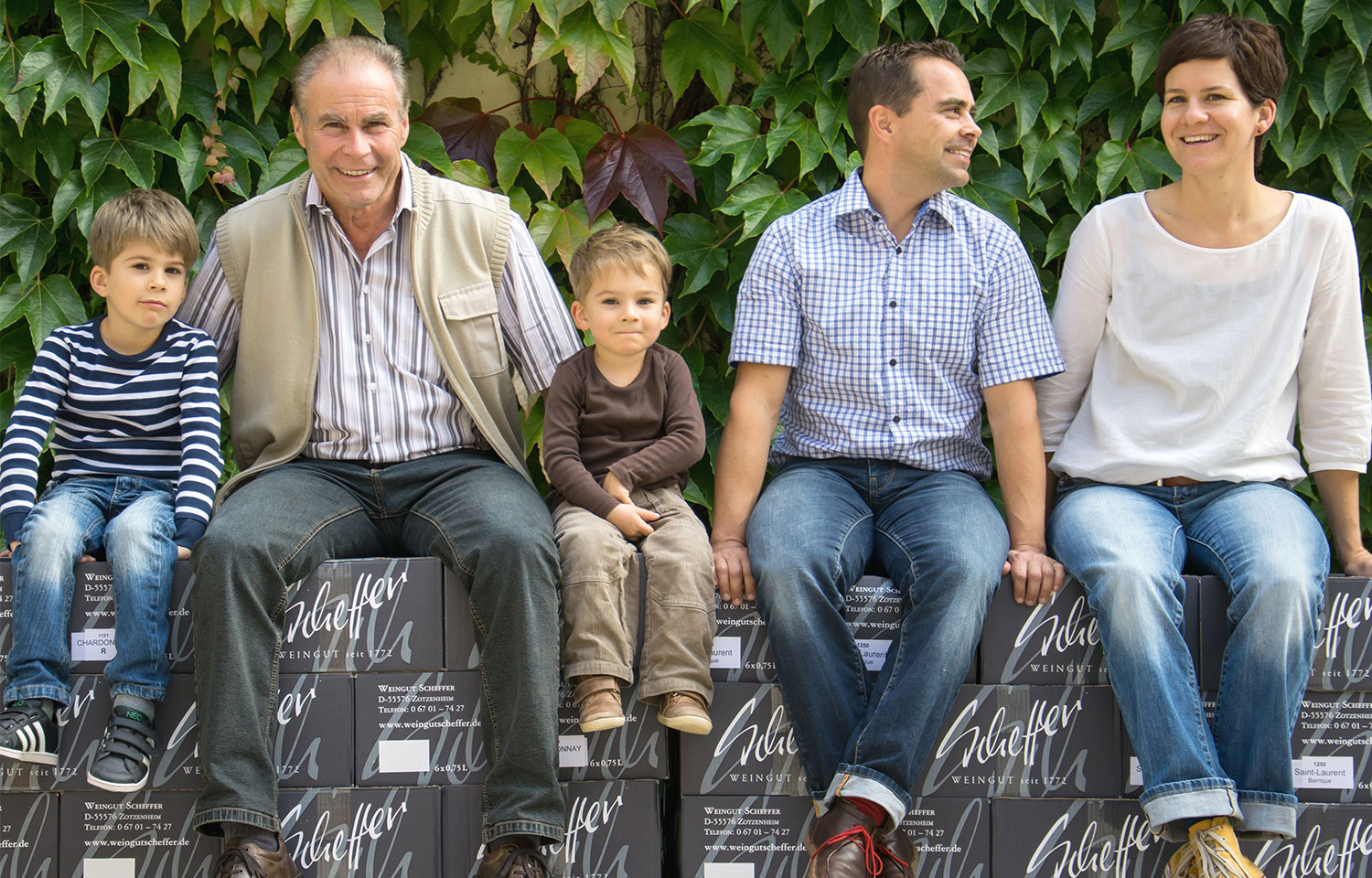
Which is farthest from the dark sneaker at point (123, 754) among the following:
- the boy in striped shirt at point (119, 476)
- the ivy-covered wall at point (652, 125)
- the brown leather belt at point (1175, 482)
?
the brown leather belt at point (1175, 482)

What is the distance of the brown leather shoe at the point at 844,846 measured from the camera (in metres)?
1.79

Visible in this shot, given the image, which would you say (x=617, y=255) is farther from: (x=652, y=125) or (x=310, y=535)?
(x=310, y=535)

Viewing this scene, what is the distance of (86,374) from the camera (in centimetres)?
210

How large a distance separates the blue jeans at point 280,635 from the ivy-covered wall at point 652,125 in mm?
633

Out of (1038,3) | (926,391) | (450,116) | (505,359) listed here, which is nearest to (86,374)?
(505,359)

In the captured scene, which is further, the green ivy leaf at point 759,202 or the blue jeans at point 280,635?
the green ivy leaf at point 759,202

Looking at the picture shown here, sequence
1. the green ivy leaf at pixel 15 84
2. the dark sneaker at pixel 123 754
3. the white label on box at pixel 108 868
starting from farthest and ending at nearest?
the green ivy leaf at pixel 15 84 → the white label on box at pixel 108 868 → the dark sneaker at pixel 123 754

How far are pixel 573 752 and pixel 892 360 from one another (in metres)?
0.91

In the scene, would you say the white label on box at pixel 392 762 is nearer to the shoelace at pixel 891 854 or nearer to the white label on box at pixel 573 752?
the white label on box at pixel 573 752

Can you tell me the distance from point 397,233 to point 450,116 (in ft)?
1.55

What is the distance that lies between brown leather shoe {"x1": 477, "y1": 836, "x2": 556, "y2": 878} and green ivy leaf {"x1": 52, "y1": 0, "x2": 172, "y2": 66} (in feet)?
5.47

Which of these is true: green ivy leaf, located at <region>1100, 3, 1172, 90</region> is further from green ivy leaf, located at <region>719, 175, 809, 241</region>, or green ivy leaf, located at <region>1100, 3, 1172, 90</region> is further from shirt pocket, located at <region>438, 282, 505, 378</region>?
shirt pocket, located at <region>438, 282, 505, 378</region>

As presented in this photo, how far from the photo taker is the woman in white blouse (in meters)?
2.05

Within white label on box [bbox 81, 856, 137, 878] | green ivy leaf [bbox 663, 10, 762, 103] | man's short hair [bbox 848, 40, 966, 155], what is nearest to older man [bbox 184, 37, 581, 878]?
white label on box [bbox 81, 856, 137, 878]
